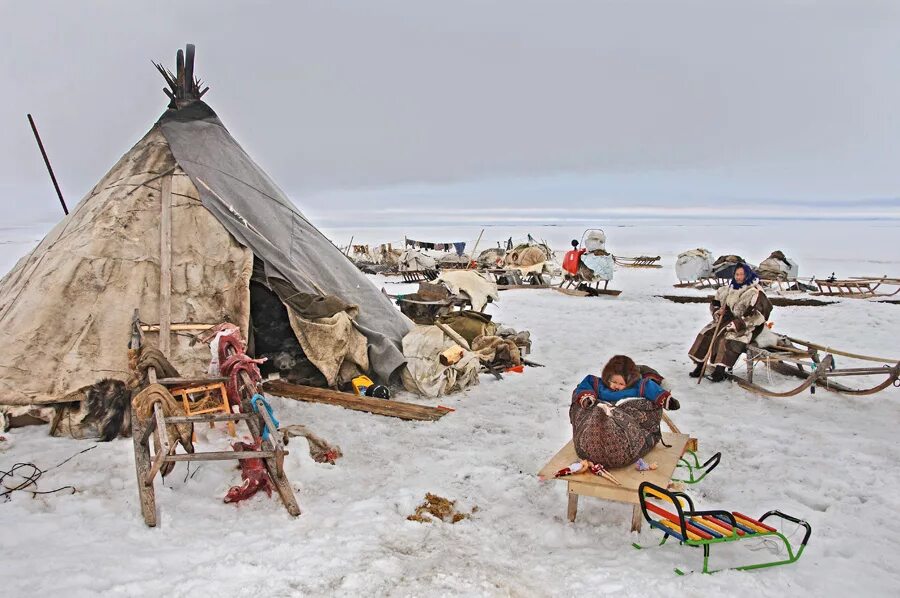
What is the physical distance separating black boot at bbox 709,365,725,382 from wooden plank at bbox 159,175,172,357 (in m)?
6.47

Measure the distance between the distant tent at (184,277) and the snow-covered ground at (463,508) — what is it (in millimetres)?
695

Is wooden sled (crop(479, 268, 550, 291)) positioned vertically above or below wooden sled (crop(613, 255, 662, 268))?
below

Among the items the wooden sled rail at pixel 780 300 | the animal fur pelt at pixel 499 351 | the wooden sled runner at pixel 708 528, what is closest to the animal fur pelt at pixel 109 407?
the animal fur pelt at pixel 499 351

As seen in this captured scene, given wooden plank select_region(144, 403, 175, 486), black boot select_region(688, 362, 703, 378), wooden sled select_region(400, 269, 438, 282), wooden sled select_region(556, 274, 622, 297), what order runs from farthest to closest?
wooden sled select_region(400, 269, 438, 282) → wooden sled select_region(556, 274, 622, 297) → black boot select_region(688, 362, 703, 378) → wooden plank select_region(144, 403, 175, 486)

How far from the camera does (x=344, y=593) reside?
10.4 ft

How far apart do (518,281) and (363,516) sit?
660 inches

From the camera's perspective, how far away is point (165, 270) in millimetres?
6246

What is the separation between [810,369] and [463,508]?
20.2 ft

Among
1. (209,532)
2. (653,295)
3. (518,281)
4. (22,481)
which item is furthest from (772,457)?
(518,281)

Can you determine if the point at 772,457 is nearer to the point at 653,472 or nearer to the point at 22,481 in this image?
the point at 653,472

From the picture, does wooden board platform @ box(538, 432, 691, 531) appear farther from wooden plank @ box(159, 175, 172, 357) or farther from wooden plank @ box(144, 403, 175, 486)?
wooden plank @ box(159, 175, 172, 357)

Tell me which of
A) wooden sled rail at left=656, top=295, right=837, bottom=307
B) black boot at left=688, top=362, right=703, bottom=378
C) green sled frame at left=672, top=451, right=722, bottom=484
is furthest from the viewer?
wooden sled rail at left=656, top=295, right=837, bottom=307

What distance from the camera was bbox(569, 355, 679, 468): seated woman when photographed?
3.95 metres

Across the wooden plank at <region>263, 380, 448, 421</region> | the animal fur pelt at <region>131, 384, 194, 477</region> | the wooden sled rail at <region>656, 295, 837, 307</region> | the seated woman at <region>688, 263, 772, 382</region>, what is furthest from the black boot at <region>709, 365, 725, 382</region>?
the wooden sled rail at <region>656, 295, 837, 307</region>
